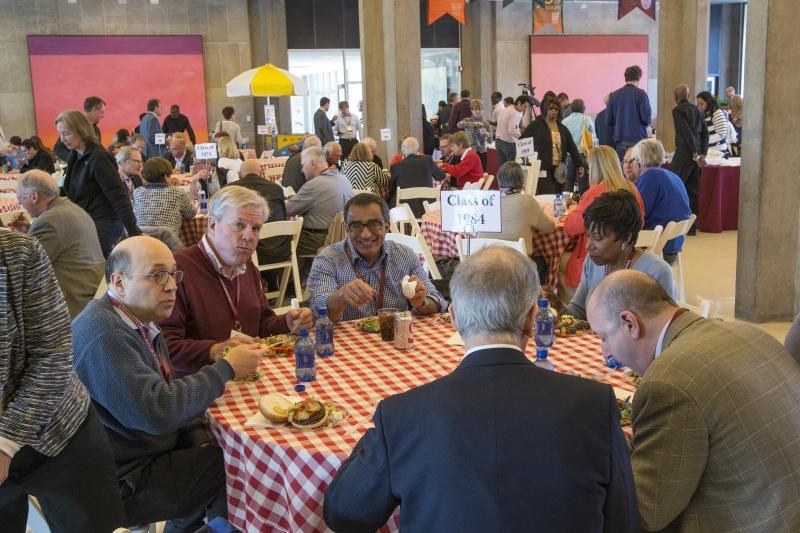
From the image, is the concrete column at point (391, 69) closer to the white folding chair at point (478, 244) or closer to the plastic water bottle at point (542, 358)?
the white folding chair at point (478, 244)

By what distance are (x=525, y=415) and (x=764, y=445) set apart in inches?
26.6

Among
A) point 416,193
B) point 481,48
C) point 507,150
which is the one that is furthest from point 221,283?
point 481,48

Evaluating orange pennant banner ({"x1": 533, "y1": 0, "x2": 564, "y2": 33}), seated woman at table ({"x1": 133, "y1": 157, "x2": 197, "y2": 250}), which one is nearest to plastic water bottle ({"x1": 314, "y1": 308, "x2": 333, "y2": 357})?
seated woman at table ({"x1": 133, "y1": 157, "x2": 197, "y2": 250})

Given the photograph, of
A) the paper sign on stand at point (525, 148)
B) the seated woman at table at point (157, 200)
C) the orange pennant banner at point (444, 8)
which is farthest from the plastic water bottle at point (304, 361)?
the orange pennant banner at point (444, 8)

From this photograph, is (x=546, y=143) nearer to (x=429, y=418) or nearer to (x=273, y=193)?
(x=273, y=193)

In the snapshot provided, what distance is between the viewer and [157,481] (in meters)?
2.49

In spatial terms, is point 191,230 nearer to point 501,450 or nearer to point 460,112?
point 501,450

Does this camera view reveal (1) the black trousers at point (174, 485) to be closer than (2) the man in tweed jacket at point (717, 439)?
No

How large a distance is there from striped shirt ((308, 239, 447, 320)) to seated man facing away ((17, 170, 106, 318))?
184 centimetres

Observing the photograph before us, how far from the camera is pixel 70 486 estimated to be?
2152 mm

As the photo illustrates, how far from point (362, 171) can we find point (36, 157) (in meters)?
4.73

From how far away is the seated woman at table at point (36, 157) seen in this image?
1022 centimetres

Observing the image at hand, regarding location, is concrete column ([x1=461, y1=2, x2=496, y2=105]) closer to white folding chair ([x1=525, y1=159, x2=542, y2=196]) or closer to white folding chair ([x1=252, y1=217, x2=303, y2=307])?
white folding chair ([x1=525, y1=159, x2=542, y2=196])

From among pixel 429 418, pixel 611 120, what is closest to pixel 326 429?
pixel 429 418
